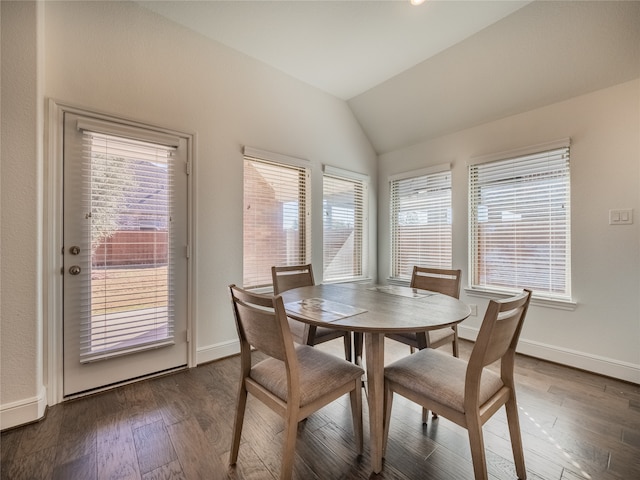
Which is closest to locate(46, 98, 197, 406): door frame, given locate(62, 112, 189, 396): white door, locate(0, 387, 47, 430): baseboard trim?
locate(62, 112, 189, 396): white door

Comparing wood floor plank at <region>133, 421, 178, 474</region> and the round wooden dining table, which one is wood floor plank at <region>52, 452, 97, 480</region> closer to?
wood floor plank at <region>133, 421, 178, 474</region>

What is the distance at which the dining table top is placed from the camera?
Answer: 4.06ft

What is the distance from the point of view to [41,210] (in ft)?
5.83

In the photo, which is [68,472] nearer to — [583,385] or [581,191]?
[583,385]

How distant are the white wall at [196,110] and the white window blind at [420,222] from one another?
3.71ft

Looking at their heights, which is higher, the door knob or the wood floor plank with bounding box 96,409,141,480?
the door knob

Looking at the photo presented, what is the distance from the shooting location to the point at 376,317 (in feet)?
4.47

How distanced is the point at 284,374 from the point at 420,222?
2.87 meters

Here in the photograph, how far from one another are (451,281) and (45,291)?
2.84 metres

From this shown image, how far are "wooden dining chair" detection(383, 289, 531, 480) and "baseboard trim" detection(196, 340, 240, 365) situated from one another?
1.70 meters

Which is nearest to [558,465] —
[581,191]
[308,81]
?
[581,191]

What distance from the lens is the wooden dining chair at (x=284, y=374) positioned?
1.12 metres

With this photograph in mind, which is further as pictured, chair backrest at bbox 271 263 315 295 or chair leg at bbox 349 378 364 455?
chair backrest at bbox 271 263 315 295

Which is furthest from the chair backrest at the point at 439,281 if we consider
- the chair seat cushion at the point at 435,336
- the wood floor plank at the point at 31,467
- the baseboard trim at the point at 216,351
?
the wood floor plank at the point at 31,467
